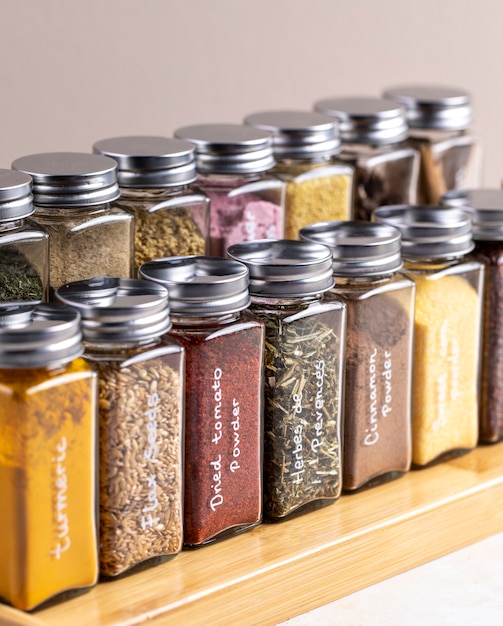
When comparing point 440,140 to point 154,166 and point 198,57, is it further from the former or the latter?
point 154,166

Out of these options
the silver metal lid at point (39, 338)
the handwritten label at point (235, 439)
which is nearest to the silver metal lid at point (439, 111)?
the handwritten label at point (235, 439)

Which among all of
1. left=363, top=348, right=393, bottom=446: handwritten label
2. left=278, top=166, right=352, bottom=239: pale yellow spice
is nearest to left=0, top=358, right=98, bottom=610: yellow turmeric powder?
left=363, top=348, right=393, bottom=446: handwritten label

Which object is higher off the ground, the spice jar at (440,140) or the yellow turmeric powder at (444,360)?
the spice jar at (440,140)

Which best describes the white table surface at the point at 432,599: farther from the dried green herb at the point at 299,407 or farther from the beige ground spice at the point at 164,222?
the beige ground spice at the point at 164,222

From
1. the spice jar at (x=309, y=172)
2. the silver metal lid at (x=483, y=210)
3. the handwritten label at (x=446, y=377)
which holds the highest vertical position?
the spice jar at (x=309, y=172)

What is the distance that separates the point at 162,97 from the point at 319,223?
1.71 feet

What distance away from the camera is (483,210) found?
1.28m

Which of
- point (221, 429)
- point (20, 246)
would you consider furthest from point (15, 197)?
point (221, 429)

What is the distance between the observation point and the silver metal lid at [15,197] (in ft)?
3.32

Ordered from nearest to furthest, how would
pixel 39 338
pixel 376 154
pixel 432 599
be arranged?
pixel 39 338, pixel 432 599, pixel 376 154

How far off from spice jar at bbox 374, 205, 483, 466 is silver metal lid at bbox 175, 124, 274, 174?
0.15 meters

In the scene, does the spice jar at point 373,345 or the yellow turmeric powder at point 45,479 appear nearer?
the yellow turmeric powder at point 45,479

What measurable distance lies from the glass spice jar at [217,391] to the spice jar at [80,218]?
0.17 ft

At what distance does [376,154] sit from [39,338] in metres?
0.63
